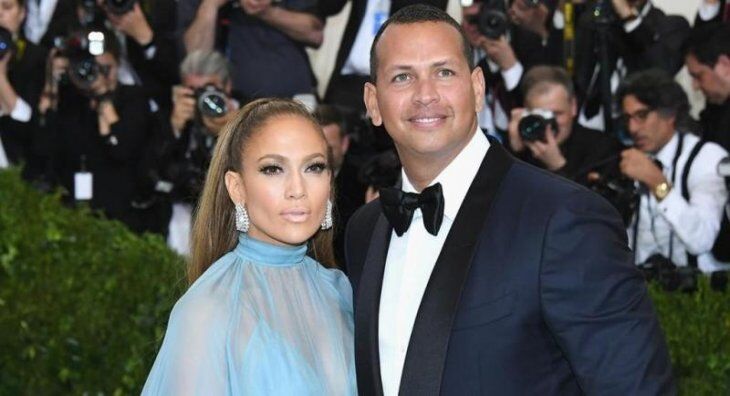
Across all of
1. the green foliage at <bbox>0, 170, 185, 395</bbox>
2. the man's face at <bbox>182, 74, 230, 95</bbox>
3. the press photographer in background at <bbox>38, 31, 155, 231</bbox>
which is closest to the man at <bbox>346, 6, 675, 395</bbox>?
the green foliage at <bbox>0, 170, 185, 395</bbox>

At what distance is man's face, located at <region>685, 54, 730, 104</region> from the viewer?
6.13 m

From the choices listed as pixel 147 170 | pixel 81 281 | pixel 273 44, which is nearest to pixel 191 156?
pixel 147 170

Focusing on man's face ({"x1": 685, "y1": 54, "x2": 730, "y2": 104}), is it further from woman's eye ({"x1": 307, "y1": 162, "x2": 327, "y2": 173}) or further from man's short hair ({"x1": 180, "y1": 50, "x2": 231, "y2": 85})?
woman's eye ({"x1": 307, "y1": 162, "x2": 327, "y2": 173})

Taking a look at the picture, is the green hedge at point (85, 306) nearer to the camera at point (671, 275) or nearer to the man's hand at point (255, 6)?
the camera at point (671, 275)

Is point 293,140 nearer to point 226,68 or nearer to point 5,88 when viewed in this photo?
point 226,68

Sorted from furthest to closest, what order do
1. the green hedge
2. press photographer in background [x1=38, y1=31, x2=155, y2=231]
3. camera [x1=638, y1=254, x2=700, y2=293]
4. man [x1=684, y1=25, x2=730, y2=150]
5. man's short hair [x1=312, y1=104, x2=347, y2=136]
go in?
press photographer in background [x1=38, y1=31, x2=155, y2=231], man's short hair [x1=312, y1=104, x2=347, y2=136], man [x1=684, y1=25, x2=730, y2=150], camera [x1=638, y1=254, x2=700, y2=293], the green hedge

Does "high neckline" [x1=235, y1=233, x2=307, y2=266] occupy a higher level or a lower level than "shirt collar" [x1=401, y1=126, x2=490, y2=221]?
lower

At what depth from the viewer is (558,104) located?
20.2 feet

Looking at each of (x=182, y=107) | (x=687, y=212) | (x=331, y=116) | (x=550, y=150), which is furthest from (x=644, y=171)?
(x=182, y=107)

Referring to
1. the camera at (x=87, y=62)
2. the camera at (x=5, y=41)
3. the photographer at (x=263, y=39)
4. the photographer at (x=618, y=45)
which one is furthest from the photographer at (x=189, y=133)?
the photographer at (x=618, y=45)

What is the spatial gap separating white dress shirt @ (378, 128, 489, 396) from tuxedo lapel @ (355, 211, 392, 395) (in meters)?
0.02

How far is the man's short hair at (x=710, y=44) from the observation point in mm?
6105

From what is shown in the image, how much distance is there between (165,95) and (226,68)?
53cm

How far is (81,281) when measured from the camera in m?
5.08
